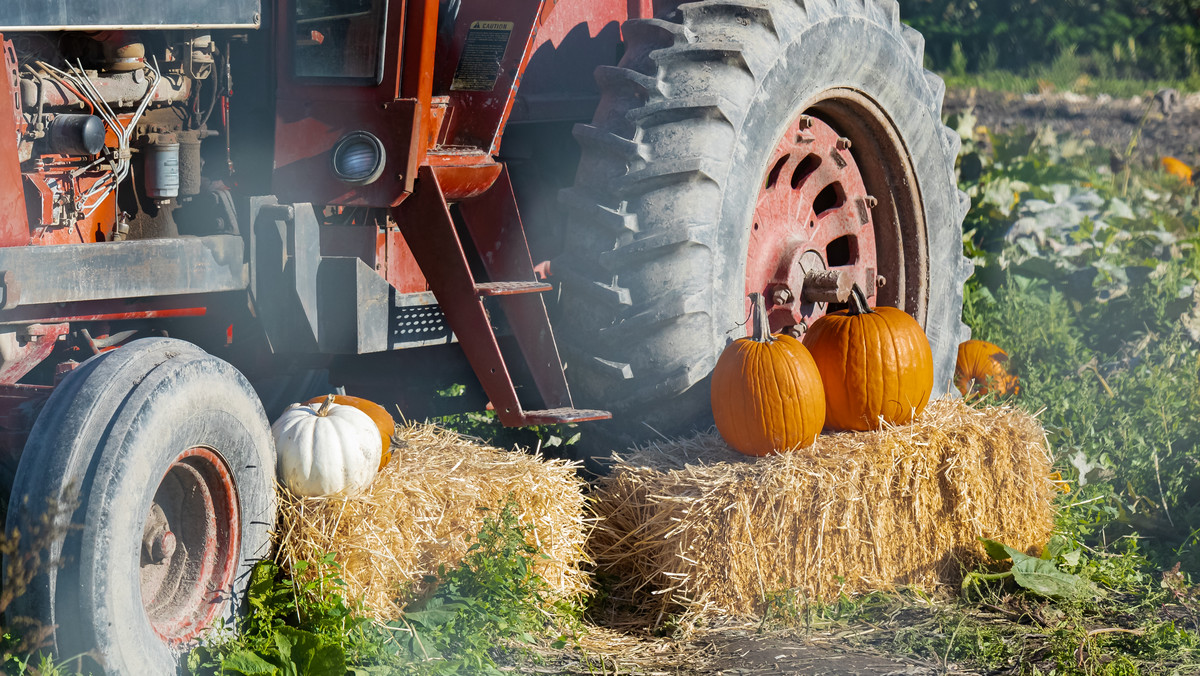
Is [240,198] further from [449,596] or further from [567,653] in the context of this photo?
[567,653]

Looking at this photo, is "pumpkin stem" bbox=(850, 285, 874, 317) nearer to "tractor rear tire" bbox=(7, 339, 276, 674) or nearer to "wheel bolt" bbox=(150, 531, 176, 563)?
"tractor rear tire" bbox=(7, 339, 276, 674)

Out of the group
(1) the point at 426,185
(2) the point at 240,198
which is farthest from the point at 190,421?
(1) the point at 426,185

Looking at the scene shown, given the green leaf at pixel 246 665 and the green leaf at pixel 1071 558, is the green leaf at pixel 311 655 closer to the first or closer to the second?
the green leaf at pixel 246 665

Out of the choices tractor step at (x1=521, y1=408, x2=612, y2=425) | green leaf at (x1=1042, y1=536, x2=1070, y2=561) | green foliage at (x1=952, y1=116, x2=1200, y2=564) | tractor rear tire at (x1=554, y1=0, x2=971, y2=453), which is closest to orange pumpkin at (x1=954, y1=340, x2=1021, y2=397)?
green foliage at (x1=952, y1=116, x2=1200, y2=564)

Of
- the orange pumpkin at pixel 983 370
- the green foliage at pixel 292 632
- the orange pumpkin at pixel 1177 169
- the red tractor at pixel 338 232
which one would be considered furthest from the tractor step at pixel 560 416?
the orange pumpkin at pixel 1177 169

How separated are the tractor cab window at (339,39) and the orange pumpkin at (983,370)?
12.3 feet

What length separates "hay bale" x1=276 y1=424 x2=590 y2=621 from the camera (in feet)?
11.8

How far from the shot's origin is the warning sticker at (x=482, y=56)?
4.05 metres

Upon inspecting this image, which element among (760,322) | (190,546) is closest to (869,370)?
(760,322)

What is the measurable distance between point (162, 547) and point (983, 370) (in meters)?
4.50

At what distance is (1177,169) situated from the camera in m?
11.5

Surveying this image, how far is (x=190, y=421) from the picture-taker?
123 inches

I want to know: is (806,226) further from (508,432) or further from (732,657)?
(732,657)

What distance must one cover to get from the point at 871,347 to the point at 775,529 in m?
0.88
